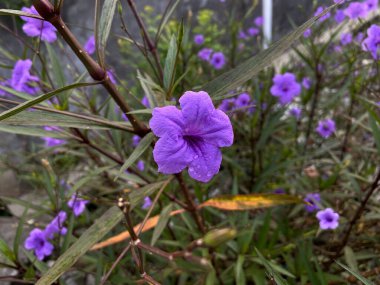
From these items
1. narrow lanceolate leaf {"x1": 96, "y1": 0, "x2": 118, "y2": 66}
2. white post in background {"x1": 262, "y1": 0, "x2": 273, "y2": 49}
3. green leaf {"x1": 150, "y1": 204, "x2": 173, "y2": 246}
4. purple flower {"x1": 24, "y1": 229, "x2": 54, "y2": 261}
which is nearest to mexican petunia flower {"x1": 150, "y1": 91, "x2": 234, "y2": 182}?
narrow lanceolate leaf {"x1": 96, "y1": 0, "x2": 118, "y2": 66}

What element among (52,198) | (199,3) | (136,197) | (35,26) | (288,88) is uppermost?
(199,3)

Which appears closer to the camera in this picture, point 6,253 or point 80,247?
point 80,247

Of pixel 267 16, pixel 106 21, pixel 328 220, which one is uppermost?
pixel 267 16

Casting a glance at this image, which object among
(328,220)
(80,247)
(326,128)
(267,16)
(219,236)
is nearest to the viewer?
(219,236)

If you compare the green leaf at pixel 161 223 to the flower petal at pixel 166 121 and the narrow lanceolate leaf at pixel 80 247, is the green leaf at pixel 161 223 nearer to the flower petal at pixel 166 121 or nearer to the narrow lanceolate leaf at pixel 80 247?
the narrow lanceolate leaf at pixel 80 247

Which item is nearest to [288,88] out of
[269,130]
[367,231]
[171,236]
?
[269,130]

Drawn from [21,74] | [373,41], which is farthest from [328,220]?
[21,74]

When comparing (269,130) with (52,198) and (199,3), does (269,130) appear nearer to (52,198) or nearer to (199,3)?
(52,198)

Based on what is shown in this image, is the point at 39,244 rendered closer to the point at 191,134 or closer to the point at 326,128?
the point at 191,134
